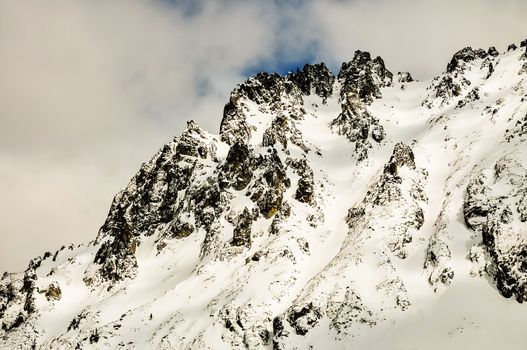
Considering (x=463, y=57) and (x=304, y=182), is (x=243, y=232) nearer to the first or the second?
(x=304, y=182)

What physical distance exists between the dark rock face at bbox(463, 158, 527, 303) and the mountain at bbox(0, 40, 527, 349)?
21 cm

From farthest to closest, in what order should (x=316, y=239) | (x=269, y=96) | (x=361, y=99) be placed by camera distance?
(x=269, y=96) < (x=361, y=99) < (x=316, y=239)

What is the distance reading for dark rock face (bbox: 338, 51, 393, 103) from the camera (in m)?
143

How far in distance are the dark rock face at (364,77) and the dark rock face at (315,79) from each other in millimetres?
5616

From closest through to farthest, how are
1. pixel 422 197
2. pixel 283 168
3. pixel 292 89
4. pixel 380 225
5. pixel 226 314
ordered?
pixel 226 314 < pixel 380 225 < pixel 422 197 < pixel 283 168 < pixel 292 89

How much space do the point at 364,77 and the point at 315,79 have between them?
66.9ft

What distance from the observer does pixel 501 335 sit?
49906 millimetres

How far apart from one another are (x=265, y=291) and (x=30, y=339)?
4653 cm

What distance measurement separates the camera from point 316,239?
84188 mm

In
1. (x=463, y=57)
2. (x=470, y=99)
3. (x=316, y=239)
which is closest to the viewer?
(x=316, y=239)

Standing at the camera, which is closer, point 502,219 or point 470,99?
point 502,219

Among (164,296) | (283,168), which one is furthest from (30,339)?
(283,168)

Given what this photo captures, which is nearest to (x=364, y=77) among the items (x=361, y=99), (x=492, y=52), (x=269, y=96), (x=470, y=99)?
(x=361, y=99)

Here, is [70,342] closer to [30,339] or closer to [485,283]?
[30,339]
